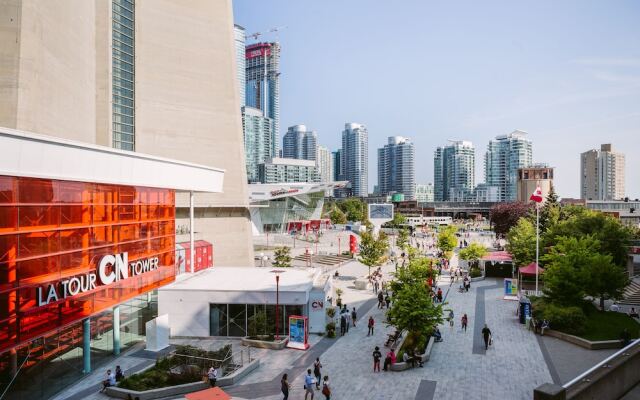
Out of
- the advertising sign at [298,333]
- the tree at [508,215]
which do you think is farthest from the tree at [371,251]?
the tree at [508,215]

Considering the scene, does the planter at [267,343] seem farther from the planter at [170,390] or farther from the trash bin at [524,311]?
the trash bin at [524,311]

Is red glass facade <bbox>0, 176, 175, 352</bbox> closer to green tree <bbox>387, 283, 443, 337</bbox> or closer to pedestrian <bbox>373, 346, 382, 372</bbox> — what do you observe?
pedestrian <bbox>373, 346, 382, 372</bbox>

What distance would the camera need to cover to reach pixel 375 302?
34344 millimetres

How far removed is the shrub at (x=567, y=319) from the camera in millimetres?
24234

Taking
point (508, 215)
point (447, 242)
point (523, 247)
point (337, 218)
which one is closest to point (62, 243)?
point (523, 247)

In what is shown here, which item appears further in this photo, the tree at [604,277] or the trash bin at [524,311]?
the tree at [604,277]

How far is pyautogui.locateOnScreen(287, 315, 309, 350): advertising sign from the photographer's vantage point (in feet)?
75.3

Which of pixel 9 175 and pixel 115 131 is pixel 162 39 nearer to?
pixel 115 131

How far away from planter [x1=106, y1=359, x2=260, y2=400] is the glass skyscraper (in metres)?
25.5

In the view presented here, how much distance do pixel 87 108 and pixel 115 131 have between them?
3.34 m

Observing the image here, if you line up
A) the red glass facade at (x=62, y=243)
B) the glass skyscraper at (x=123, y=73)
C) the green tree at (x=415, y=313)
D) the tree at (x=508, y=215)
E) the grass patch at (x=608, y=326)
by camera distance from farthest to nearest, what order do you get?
the tree at (x=508, y=215)
the glass skyscraper at (x=123, y=73)
the grass patch at (x=608, y=326)
the green tree at (x=415, y=313)
the red glass facade at (x=62, y=243)

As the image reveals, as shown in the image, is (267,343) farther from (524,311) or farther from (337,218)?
(337,218)

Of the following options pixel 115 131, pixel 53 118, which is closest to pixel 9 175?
pixel 53 118

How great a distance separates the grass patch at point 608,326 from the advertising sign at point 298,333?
1429cm
